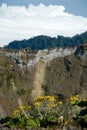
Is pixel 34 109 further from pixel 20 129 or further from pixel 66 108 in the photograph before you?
pixel 20 129

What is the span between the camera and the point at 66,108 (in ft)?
60.6

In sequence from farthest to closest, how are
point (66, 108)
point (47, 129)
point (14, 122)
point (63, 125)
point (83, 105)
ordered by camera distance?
point (66, 108)
point (83, 105)
point (14, 122)
point (63, 125)
point (47, 129)

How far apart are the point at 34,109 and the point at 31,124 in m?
5.48

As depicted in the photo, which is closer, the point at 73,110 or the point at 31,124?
the point at 31,124

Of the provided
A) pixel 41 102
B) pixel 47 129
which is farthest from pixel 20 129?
pixel 41 102

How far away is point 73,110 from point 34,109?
6.19ft

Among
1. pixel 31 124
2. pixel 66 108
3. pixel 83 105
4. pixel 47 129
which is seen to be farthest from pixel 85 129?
pixel 66 108

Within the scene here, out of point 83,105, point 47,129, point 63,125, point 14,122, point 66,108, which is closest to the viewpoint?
point 47,129

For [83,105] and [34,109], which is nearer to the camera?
[83,105]

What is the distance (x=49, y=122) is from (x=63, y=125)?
0.56 metres

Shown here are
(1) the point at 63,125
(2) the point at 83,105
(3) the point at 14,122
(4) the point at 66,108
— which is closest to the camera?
(1) the point at 63,125

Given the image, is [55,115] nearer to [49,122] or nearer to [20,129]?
[49,122]

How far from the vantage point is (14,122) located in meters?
14.6

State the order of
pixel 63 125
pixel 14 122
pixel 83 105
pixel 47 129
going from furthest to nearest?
pixel 83 105 < pixel 14 122 < pixel 63 125 < pixel 47 129
